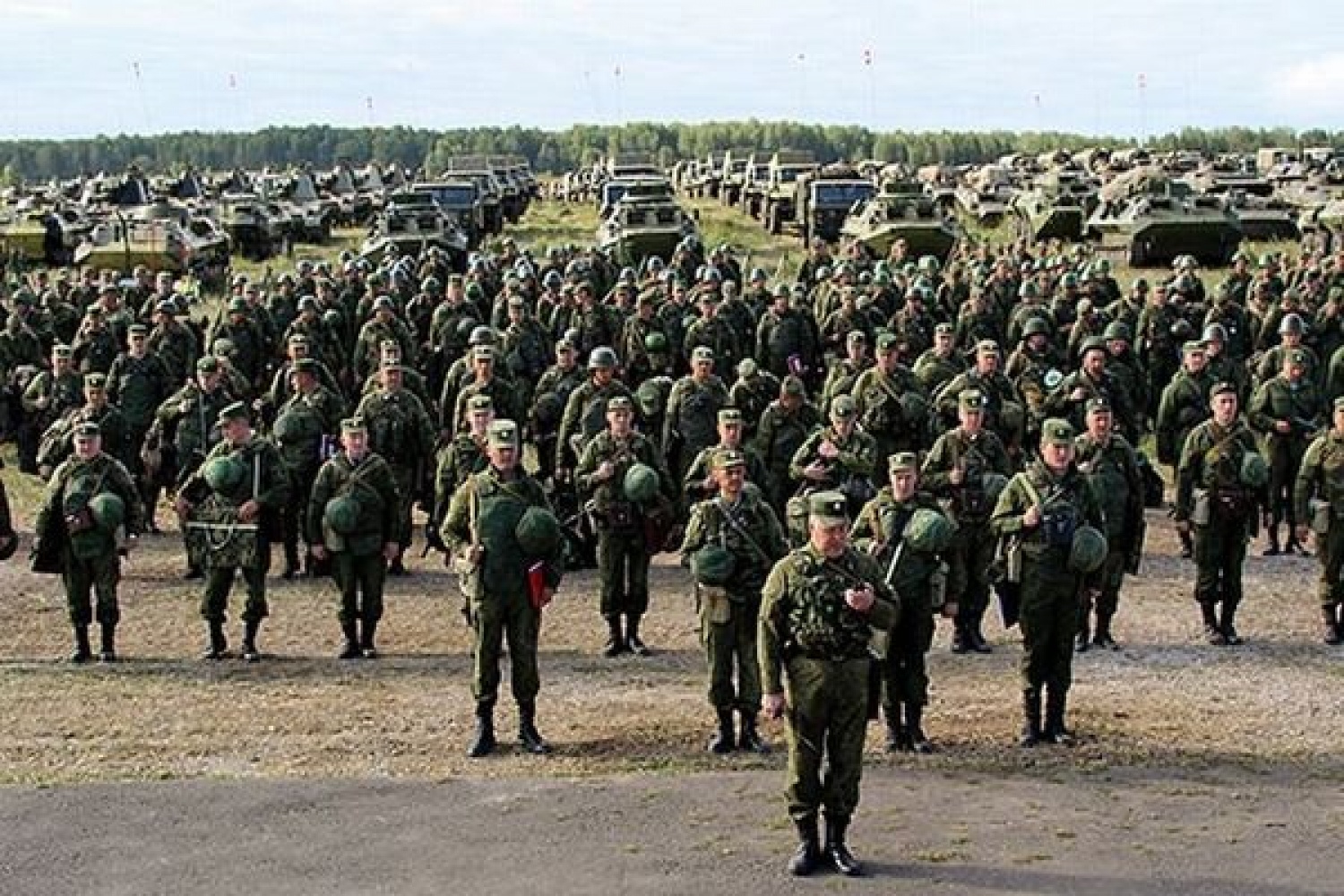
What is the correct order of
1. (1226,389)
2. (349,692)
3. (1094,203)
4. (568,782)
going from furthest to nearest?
(1094,203) → (1226,389) → (349,692) → (568,782)

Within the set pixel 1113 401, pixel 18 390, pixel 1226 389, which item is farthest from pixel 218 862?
pixel 18 390

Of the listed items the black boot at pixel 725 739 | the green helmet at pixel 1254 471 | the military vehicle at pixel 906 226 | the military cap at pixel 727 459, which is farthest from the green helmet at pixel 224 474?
the military vehicle at pixel 906 226

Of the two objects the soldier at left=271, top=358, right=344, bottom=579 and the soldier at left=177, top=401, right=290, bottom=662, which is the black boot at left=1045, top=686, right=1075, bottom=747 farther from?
the soldier at left=271, top=358, right=344, bottom=579

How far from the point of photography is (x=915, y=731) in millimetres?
11172

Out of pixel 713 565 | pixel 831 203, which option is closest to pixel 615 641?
pixel 713 565

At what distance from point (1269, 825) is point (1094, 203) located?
32.7 meters

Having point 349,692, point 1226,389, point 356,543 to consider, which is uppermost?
point 1226,389

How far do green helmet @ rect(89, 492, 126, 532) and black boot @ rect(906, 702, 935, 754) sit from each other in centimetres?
578

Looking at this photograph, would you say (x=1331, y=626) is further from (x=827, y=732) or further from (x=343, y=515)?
(x=343, y=515)

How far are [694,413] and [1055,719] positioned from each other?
17.3 feet

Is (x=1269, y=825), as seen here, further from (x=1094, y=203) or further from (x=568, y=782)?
(x=1094, y=203)

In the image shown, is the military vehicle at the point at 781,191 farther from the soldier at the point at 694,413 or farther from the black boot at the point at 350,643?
the black boot at the point at 350,643

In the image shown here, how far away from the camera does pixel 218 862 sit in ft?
30.6

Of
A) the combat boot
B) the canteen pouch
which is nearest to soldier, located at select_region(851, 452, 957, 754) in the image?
the canteen pouch
